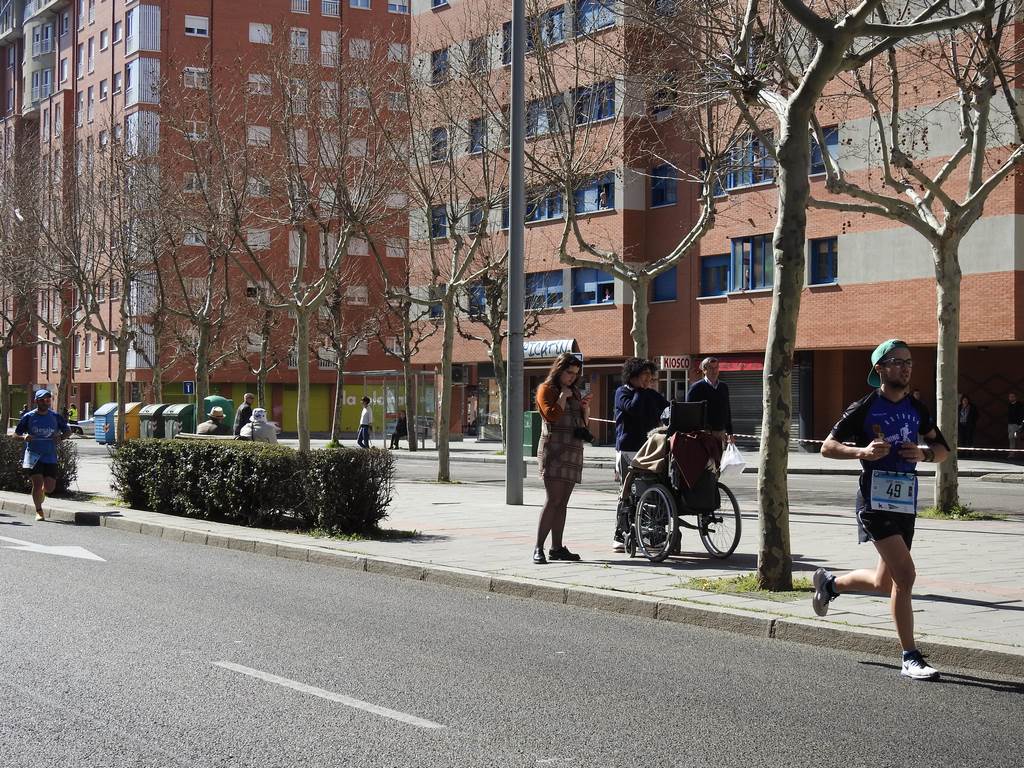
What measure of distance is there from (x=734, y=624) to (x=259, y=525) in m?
7.87

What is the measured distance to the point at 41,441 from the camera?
18.0m

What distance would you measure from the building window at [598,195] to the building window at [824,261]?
8.33m

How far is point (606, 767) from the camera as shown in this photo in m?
5.12

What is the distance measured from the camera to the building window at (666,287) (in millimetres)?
45312

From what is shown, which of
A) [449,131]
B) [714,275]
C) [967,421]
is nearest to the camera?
[449,131]

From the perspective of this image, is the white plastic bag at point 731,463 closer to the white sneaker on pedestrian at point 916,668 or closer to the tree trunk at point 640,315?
the white sneaker on pedestrian at point 916,668

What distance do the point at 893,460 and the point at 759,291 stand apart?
35387 millimetres

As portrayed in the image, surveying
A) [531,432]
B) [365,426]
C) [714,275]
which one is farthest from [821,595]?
[365,426]

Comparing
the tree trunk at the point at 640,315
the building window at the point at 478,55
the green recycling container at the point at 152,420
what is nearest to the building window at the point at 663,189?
the green recycling container at the point at 152,420

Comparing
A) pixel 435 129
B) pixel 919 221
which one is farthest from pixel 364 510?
pixel 435 129

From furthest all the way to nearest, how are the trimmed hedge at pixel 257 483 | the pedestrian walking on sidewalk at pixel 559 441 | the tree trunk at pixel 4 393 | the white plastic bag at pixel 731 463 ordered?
the tree trunk at pixel 4 393 < the trimmed hedge at pixel 257 483 < the white plastic bag at pixel 731 463 < the pedestrian walking on sidewalk at pixel 559 441

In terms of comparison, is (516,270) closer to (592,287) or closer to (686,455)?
(686,455)

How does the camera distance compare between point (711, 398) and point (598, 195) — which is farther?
point (598, 195)

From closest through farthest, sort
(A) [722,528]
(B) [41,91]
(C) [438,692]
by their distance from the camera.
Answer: (C) [438,692] → (A) [722,528] → (B) [41,91]
